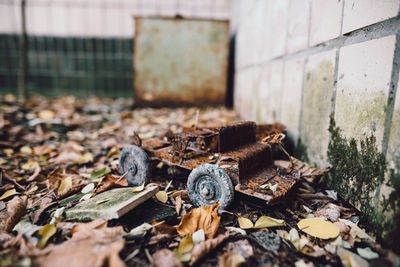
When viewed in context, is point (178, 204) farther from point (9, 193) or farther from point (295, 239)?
point (9, 193)

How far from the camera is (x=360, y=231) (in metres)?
1.15

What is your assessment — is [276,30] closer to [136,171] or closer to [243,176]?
[243,176]

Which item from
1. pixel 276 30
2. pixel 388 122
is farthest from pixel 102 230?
pixel 276 30

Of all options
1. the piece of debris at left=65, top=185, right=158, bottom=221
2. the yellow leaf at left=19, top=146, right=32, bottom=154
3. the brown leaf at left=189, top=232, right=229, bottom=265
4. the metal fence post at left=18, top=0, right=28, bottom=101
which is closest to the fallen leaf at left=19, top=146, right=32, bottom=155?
the yellow leaf at left=19, top=146, right=32, bottom=154

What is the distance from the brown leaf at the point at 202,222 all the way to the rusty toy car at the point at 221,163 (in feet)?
0.29

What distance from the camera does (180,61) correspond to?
184 inches

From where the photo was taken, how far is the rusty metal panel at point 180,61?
14.9 feet

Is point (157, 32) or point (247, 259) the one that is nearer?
point (247, 259)

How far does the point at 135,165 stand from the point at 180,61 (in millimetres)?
3437

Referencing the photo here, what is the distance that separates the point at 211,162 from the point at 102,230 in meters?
0.65

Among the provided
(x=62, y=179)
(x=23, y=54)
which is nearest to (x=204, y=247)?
(x=62, y=179)

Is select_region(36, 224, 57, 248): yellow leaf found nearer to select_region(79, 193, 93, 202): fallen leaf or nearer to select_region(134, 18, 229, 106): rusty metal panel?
select_region(79, 193, 93, 202): fallen leaf

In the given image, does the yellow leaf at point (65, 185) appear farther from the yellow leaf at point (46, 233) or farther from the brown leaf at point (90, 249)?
the brown leaf at point (90, 249)

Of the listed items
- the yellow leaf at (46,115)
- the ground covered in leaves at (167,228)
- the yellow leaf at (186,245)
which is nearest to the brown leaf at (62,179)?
the ground covered in leaves at (167,228)
